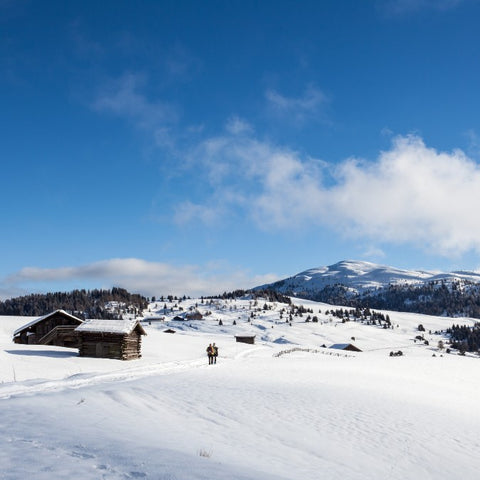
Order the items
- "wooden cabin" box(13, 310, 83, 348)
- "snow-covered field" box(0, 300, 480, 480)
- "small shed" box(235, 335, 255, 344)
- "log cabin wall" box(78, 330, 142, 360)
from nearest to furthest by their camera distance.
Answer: "snow-covered field" box(0, 300, 480, 480)
"log cabin wall" box(78, 330, 142, 360)
"wooden cabin" box(13, 310, 83, 348)
"small shed" box(235, 335, 255, 344)

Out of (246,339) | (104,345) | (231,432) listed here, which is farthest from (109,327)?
(246,339)

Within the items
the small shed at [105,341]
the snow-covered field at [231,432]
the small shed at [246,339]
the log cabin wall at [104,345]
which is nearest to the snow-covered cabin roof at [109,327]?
the small shed at [105,341]

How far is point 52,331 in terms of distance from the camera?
172 ft

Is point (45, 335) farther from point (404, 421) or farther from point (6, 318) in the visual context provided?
point (404, 421)

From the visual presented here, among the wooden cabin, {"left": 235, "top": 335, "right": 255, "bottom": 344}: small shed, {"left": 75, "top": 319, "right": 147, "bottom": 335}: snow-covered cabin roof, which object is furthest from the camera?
{"left": 235, "top": 335, "right": 255, "bottom": 344}: small shed

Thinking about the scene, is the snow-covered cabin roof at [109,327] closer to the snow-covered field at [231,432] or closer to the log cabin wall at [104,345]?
the log cabin wall at [104,345]

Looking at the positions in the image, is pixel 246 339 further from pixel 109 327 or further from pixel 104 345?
pixel 104 345

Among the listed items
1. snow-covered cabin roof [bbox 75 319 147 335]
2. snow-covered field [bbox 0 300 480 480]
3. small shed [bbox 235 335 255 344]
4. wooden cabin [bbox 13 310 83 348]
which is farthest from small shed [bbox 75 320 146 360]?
small shed [bbox 235 335 255 344]

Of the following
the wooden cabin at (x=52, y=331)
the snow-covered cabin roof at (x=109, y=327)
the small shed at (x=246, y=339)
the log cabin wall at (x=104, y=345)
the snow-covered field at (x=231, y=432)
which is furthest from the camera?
the small shed at (x=246, y=339)

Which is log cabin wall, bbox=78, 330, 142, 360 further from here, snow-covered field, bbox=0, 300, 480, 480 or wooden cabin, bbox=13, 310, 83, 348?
snow-covered field, bbox=0, 300, 480, 480

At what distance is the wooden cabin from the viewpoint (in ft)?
172

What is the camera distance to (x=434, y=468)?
10.6 meters

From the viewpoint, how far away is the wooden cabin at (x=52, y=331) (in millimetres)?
52375

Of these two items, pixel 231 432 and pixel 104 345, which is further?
pixel 104 345
